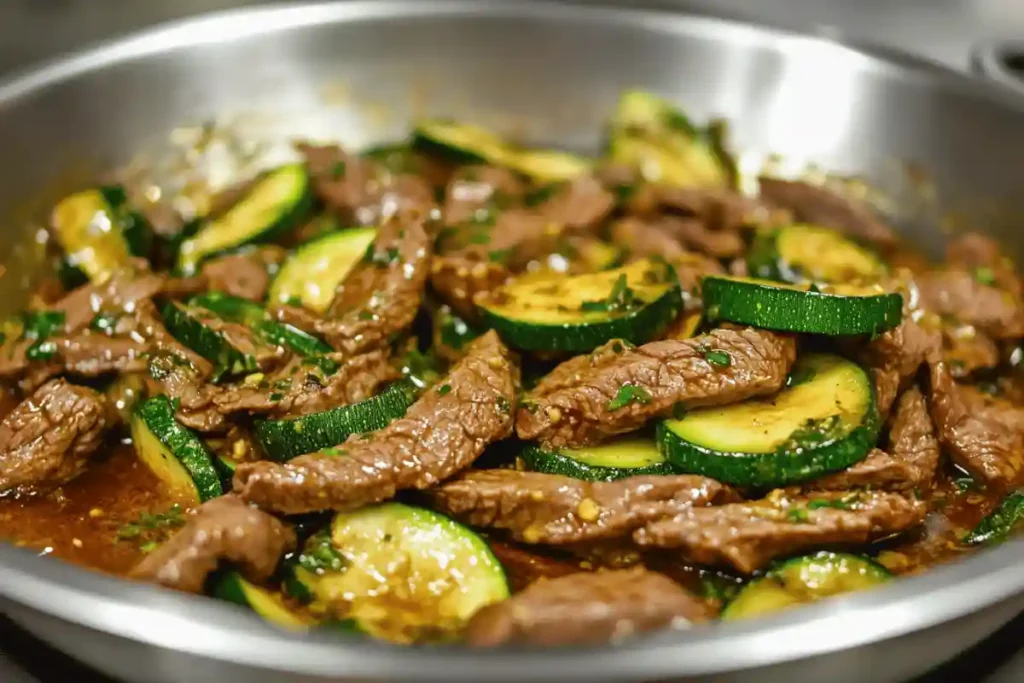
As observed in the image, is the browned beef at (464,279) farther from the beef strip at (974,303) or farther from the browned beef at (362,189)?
the beef strip at (974,303)

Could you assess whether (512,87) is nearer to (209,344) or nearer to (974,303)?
(209,344)

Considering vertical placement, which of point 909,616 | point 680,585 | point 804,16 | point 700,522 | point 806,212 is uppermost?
point 804,16

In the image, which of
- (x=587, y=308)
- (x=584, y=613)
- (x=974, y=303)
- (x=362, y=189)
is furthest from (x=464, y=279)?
(x=974, y=303)

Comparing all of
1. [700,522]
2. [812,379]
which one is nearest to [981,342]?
[812,379]

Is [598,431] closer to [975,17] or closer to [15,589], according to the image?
[15,589]

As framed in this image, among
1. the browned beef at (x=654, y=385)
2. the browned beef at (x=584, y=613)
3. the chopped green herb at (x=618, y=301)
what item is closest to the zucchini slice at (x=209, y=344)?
the browned beef at (x=654, y=385)

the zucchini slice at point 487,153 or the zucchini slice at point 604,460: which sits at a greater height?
the zucchini slice at point 487,153
